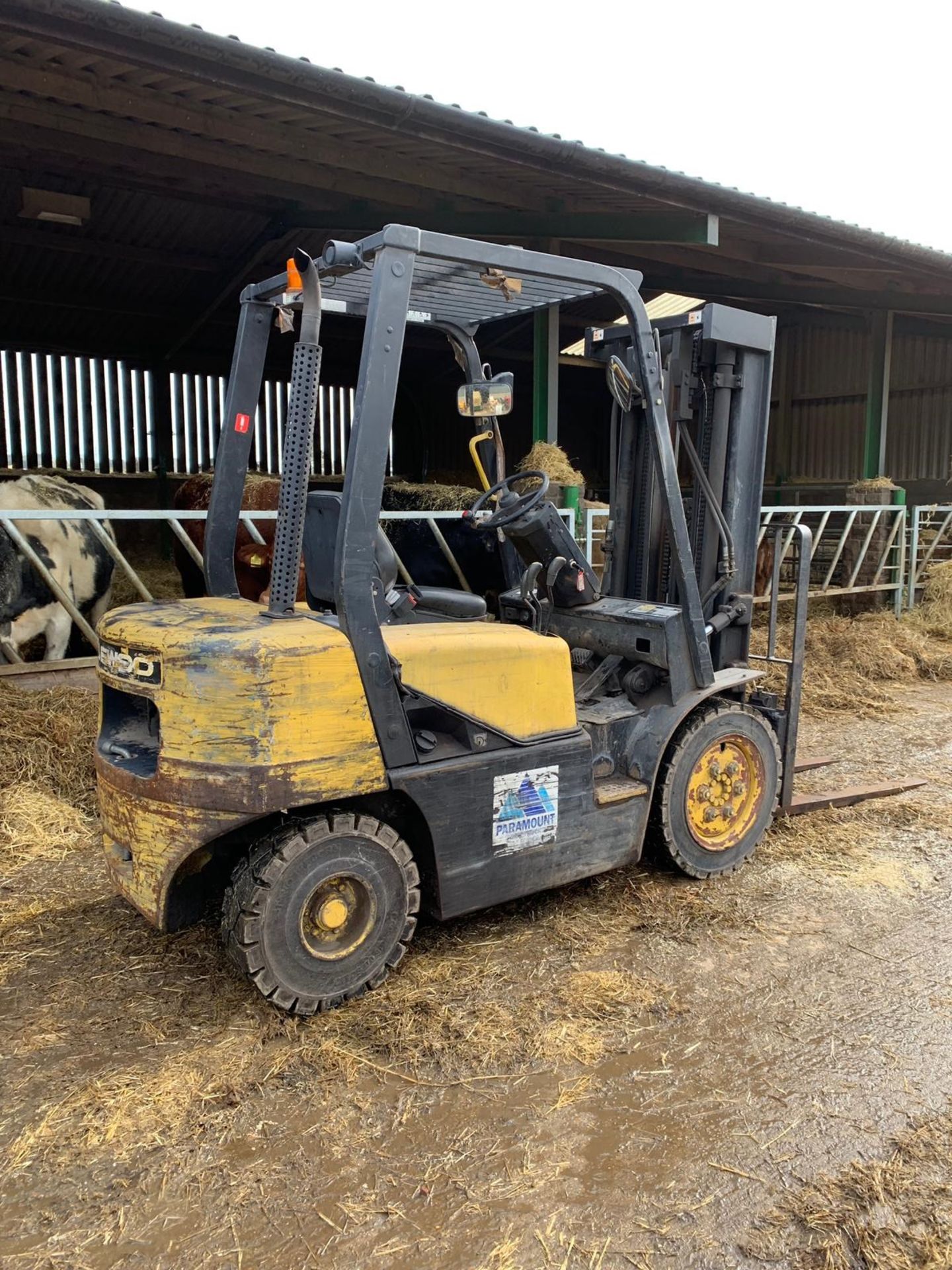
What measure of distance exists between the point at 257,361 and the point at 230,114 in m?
4.65

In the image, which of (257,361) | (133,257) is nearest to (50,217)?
(133,257)

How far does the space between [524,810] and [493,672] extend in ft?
1.78

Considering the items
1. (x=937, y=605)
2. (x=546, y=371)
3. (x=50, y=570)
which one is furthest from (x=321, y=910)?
(x=937, y=605)

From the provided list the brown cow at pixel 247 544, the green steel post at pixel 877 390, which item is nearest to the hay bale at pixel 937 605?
the green steel post at pixel 877 390

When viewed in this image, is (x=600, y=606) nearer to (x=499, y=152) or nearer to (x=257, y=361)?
(x=257, y=361)

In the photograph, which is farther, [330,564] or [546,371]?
[546,371]

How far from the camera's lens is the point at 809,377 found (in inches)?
706

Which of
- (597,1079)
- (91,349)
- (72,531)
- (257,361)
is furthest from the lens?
(91,349)

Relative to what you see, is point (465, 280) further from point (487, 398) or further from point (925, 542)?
point (925, 542)

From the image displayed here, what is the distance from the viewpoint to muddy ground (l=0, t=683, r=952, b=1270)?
2305 millimetres

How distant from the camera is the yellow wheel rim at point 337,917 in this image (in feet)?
10.6

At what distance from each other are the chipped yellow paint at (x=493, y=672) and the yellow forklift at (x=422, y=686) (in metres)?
0.01

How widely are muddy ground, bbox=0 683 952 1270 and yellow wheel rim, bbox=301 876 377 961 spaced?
24 cm

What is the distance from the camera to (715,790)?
4383mm
